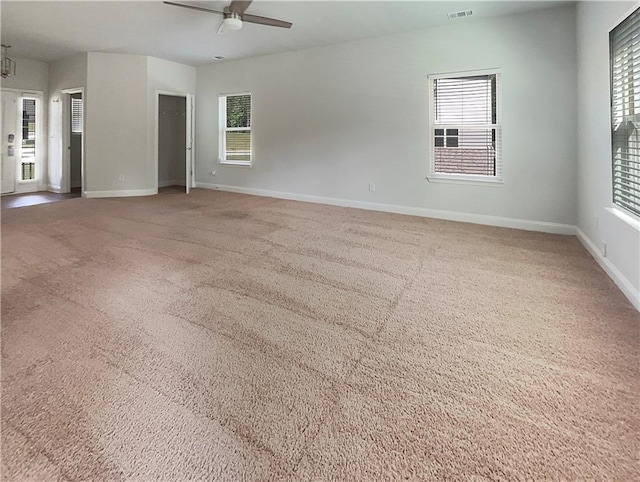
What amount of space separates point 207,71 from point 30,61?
3422mm

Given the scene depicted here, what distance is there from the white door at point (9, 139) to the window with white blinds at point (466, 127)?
793 centimetres

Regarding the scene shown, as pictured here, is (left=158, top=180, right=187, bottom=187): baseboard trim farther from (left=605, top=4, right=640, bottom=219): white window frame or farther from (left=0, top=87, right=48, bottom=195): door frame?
(left=605, top=4, right=640, bottom=219): white window frame

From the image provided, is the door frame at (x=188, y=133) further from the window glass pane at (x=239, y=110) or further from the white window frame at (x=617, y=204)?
the white window frame at (x=617, y=204)

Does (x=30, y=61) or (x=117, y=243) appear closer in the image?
(x=117, y=243)

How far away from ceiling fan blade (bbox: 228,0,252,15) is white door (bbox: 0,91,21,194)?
6.02 m

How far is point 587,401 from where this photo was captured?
142cm

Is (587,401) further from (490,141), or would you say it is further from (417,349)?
(490,141)

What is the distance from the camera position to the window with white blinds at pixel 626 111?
2.51 meters

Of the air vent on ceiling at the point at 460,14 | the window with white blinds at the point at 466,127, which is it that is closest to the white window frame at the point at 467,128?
the window with white blinds at the point at 466,127

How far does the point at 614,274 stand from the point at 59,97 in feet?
30.3

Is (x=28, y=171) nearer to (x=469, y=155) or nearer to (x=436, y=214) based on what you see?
(x=436, y=214)

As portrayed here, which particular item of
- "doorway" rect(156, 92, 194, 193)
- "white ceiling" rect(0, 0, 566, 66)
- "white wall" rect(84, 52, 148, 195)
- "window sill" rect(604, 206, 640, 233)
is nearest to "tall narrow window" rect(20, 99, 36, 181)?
"white ceiling" rect(0, 0, 566, 66)

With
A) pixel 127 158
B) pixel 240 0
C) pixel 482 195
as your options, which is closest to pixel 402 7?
pixel 240 0

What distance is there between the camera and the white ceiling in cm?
432
